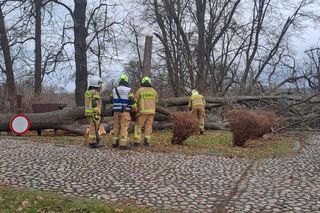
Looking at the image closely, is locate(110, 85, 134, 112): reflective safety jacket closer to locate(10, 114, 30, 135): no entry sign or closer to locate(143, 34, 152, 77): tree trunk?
locate(10, 114, 30, 135): no entry sign

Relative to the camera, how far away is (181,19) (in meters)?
26.9

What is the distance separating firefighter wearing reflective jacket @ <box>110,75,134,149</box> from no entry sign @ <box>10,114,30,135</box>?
13.1 feet

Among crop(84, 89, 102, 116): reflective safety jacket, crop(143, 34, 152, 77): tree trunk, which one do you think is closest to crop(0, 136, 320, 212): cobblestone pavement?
crop(84, 89, 102, 116): reflective safety jacket

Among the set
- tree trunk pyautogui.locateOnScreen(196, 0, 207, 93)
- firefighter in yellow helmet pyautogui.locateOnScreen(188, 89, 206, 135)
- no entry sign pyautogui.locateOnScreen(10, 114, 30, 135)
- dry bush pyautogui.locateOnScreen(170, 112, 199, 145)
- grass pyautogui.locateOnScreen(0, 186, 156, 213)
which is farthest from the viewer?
tree trunk pyautogui.locateOnScreen(196, 0, 207, 93)

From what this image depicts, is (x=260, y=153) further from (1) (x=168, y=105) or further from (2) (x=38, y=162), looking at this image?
(1) (x=168, y=105)

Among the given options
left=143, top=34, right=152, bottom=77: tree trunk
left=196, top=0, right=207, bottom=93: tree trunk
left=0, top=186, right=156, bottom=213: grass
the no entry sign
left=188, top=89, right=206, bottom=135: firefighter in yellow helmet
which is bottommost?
left=0, top=186, right=156, bottom=213: grass

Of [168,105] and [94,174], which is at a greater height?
[168,105]

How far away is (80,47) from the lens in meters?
17.3

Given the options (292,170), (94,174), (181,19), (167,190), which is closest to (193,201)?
(167,190)

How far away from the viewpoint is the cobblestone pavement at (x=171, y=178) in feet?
19.4

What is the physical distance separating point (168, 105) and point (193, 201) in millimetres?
11260

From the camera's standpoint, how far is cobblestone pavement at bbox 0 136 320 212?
5899 mm

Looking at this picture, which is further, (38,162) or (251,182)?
(38,162)

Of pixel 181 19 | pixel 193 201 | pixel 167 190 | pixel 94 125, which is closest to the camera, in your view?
pixel 193 201
